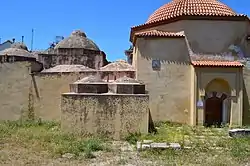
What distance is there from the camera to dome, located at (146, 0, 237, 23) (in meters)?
14.6

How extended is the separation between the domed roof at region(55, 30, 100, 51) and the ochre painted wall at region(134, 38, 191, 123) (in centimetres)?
777

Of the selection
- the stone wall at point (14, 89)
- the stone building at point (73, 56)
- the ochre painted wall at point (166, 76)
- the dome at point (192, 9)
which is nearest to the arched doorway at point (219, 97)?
the ochre painted wall at point (166, 76)

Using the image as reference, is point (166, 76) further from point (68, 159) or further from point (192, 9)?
point (68, 159)

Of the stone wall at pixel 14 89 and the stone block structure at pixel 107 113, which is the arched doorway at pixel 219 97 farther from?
the stone wall at pixel 14 89

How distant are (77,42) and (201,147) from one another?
44.4ft

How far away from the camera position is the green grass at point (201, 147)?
322 inches

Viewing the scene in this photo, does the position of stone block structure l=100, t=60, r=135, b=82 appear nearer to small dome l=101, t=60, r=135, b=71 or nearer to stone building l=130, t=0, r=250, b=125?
small dome l=101, t=60, r=135, b=71

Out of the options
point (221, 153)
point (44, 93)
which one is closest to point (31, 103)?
point (44, 93)

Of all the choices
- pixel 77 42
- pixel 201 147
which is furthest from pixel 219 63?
pixel 77 42

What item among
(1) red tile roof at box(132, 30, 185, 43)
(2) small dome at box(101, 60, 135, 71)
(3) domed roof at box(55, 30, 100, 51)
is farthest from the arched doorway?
(3) domed roof at box(55, 30, 100, 51)

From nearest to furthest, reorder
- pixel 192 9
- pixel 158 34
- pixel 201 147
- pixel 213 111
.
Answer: pixel 201 147
pixel 158 34
pixel 192 9
pixel 213 111

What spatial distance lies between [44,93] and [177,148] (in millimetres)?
7787

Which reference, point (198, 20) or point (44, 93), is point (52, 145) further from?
point (198, 20)

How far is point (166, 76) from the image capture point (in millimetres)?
14156
